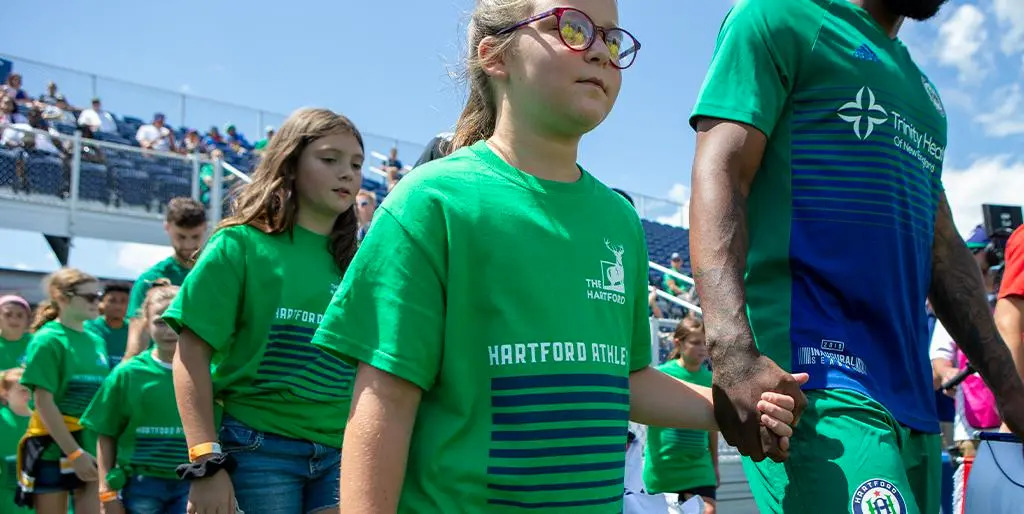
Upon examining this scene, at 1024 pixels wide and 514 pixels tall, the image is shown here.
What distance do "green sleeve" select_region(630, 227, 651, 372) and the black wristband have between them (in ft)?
4.42

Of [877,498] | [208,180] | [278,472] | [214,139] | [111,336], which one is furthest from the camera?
[214,139]

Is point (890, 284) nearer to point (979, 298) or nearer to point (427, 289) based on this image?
point (979, 298)

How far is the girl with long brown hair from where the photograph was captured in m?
2.81

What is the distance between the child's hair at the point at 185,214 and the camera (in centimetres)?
519

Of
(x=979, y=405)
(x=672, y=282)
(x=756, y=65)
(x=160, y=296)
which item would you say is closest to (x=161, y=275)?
(x=160, y=296)

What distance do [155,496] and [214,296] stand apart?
1.65m

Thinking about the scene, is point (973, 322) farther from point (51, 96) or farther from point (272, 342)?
point (51, 96)

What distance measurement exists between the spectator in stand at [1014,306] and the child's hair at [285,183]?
2.31 m

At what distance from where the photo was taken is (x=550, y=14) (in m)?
1.73

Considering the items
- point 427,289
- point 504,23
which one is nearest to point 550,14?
point 504,23

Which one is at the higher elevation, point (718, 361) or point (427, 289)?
point (427, 289)

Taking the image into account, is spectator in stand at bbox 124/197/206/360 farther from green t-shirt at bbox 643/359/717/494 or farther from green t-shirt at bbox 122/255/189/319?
green t-shirt at bbox 643/359/717/494

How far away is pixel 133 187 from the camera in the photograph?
1521 centimetres

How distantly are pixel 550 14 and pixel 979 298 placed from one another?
1503 millimetres
